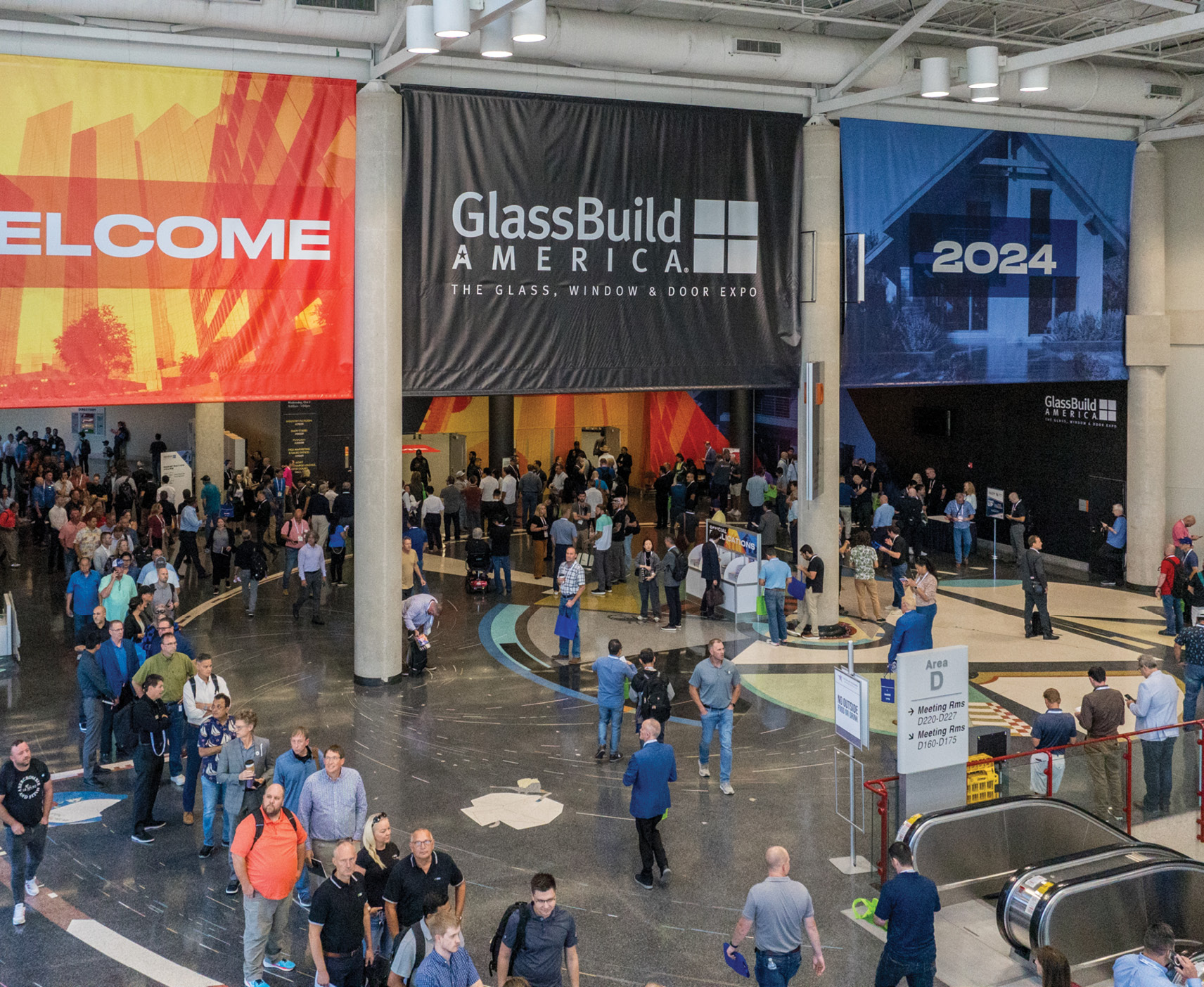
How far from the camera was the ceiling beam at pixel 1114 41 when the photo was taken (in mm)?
13094

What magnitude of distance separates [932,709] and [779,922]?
3108 mm

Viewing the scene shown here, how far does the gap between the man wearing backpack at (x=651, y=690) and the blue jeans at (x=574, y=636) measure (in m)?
3.67

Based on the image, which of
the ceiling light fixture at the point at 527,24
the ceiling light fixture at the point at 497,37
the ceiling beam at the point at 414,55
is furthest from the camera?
the ceiling light fixture at the point at 497,37

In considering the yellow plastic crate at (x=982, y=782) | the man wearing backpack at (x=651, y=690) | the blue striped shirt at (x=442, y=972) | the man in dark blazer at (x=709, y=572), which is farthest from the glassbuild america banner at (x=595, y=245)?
the blue striped shirt at (x=442, y=972)

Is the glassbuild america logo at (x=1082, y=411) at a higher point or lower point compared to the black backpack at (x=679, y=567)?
higher

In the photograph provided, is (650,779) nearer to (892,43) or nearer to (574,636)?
(574,636)

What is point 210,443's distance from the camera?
24688 millimetres

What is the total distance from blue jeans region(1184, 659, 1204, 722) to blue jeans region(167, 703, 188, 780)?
9134 millimetres

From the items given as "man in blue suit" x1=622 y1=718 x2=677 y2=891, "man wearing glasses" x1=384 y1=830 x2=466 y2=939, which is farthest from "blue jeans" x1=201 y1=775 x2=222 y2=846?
"man in blue suit" x1=622 y1=718 x2=677 y2=891

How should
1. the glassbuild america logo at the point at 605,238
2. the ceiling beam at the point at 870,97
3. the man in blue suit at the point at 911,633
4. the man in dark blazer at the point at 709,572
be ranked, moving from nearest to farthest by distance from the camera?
the man in blue suit at the point at 911,633 < the glassbuild america logo at the point at 605,238 < the ceiling beam at the point at 870,97 < the man in dark blazer at the point at 709,572

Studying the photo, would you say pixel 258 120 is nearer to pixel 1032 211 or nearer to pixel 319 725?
pixel 319 725

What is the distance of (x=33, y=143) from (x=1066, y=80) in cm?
1315

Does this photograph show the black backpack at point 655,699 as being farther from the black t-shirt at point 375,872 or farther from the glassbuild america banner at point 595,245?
the glassbuild america banner at point 595,245

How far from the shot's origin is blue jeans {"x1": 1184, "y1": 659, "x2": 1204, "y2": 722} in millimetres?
11922
